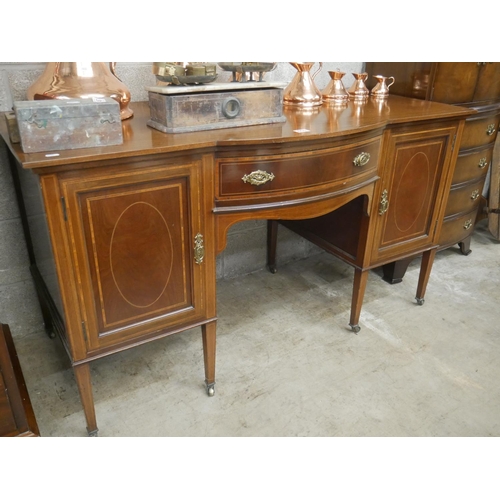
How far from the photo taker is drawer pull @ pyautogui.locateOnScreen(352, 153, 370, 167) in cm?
157

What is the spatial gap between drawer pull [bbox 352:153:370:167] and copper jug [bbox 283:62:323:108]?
1.20ft

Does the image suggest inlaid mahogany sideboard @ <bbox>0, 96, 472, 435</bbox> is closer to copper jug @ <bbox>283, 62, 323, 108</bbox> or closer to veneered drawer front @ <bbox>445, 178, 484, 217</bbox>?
copper jug @ <bbox>283, 62, 323, 108</bbox>

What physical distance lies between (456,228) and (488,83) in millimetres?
762

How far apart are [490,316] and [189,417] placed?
149cm

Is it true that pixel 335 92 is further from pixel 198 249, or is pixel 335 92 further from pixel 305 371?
pixel 305 371

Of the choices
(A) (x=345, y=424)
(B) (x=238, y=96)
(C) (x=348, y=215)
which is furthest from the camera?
(C) (x=348, y=215)

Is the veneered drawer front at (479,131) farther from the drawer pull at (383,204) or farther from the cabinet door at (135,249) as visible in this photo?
the cabinet door at (135,249)

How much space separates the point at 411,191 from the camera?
74.7 inches

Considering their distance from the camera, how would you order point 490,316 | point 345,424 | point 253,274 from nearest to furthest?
point 345,424, point 490,316, point 253,274

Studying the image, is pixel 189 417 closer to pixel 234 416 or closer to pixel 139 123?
pixel 234 416

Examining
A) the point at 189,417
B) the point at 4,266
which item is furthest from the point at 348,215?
the point at 4,266

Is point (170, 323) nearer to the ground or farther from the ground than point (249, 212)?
nearer to the ground

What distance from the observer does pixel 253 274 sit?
99.4 inches

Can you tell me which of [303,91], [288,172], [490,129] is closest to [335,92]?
[303,91]
